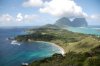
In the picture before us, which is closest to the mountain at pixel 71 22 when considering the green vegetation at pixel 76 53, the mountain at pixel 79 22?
the mountain at pixel 79 22

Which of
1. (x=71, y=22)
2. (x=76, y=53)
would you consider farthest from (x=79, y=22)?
(x=76, y=53)

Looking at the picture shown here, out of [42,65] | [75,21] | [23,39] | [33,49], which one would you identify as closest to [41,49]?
[33,49]

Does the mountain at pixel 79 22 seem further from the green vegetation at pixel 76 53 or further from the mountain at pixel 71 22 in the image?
the green vegetation at pixel 76 53

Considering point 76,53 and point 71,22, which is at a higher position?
point 71,22

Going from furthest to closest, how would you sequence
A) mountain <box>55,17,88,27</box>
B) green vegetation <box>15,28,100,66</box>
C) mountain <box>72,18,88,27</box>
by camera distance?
mountain <box>72,18,88,27</box>
mountain <box>55,17,88,27</box>
green vegetation <box>15,28,100,66</box>

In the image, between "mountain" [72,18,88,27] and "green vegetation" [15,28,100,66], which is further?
"mountain" [72,18,88,27]

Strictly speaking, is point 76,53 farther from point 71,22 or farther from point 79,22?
point 79,22

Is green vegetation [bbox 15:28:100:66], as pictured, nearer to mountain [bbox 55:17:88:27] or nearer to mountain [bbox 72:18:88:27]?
mountain [bbox 55:17:88:27]

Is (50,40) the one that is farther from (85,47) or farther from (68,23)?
(68,23)

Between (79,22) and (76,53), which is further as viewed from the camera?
(79,22)

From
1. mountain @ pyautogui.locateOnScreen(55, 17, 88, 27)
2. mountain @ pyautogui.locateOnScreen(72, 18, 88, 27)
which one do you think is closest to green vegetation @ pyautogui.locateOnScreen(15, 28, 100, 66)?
mountain @ pyautogui.locateOnScreen(55, 17, 88, 27)

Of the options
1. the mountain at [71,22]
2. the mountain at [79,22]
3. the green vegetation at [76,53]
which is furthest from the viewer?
the mountain at [79,22]
